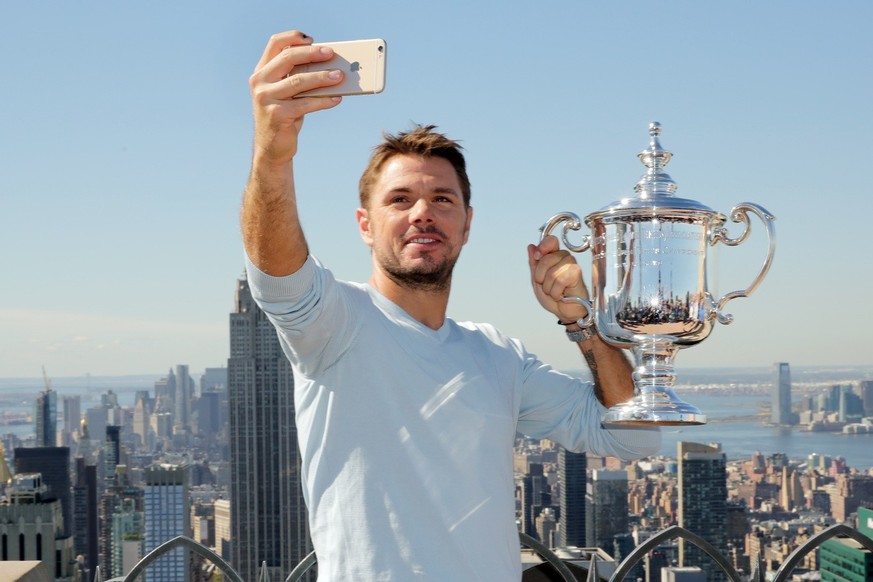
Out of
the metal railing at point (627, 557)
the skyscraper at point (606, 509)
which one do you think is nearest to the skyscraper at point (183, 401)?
the skyscraper at point (606, 509)

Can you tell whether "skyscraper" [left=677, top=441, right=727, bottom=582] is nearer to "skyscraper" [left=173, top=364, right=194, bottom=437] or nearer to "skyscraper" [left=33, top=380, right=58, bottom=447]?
"skyscraper" [left=173, top=364, right=194, bottom=437]

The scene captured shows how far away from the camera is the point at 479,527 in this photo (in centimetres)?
193

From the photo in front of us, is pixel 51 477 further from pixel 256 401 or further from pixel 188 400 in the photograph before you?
pixel 256 401

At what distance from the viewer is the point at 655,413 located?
6.89 feet

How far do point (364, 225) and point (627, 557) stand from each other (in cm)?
135

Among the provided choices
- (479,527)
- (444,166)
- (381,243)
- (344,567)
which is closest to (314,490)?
(344,567)

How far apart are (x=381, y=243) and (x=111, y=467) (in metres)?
54.4

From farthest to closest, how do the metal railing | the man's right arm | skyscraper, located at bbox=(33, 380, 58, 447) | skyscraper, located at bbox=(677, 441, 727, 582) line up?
skyscraper, located at bbox=(33, 380, 58, 447) < skyscraper, located at bbox=(677, 441, 727, 582) < the metal railing < the man's right arm

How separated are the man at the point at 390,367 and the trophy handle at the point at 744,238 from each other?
311 millimetres

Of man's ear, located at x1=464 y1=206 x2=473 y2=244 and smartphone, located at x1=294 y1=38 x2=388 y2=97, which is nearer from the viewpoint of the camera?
smartphone, located at x1=294 y1=38 x2=388 y2=97

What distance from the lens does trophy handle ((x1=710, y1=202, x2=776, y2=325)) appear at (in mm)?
2162

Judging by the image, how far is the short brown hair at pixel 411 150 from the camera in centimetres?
214

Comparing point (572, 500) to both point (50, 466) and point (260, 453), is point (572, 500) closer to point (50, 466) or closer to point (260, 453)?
point (50, 466)

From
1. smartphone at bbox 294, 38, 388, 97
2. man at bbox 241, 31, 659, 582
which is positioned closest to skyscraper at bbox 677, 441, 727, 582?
man at bbox 241, 31, 659, 582
